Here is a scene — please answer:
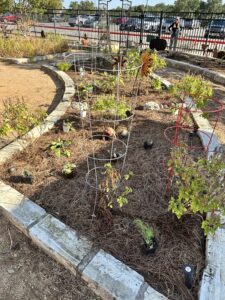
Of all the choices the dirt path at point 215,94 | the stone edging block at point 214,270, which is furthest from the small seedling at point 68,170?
the dirt path at point 215,94

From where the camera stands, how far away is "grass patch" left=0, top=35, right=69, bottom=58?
28.6ft

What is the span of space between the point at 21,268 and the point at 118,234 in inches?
31.1

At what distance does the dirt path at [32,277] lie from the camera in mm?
1673

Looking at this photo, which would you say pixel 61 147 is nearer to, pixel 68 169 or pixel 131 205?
pixel 68 169

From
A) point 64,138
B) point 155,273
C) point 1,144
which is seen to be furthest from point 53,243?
point 1,144

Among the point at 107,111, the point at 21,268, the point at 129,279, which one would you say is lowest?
the point at 21,268

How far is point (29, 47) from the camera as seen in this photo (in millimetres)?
8883

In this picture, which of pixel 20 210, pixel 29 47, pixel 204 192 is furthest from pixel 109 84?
pixel 29 47

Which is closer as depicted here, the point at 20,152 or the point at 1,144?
the point at 20,152

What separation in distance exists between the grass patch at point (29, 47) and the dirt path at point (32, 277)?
8371mm

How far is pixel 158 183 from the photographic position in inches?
102

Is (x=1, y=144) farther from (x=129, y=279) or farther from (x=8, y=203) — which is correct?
(x=129, y=279)

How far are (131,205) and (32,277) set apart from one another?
3.36 ft

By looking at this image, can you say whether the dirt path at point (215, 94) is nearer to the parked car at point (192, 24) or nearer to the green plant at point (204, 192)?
the green plant at point (204, 192)
